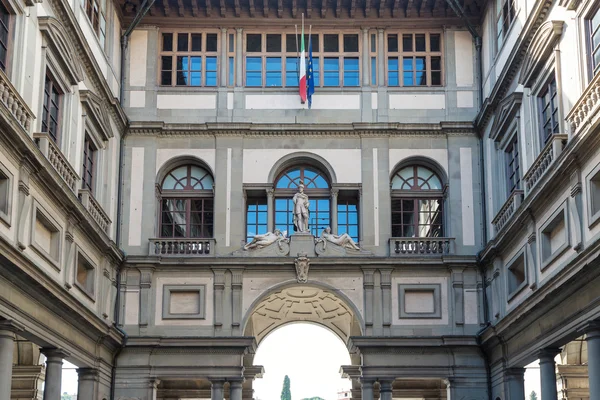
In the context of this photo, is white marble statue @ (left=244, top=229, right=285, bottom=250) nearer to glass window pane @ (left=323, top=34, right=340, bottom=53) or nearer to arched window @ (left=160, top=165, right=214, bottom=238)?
arched window @ (left=160, top=165, right=214, bottom=238)

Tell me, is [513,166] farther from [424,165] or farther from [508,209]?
[424,165]

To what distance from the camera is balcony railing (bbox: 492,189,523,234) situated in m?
30.2

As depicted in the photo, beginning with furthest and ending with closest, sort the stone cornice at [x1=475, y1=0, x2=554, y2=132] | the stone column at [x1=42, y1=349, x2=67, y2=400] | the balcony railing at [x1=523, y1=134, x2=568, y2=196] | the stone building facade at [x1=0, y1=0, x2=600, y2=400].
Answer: the stone building facade at [x1=0, y1=0, x2=600, y2=400] → the stone cornice at [x1=475, y1=0, x2=554, y2=132] → the stone column at [x1=42, y1=349, x2=67, y2=400] → the balcony railing at [x1=523, y1=134, x2=568, y2=196]

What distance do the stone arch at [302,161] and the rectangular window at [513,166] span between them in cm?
656

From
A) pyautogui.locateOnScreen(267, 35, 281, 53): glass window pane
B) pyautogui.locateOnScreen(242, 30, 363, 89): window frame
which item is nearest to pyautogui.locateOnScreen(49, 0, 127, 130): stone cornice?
pyautogui.locateOnScreen(242, 30, 363, 89): window frame

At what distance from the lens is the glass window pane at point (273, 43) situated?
37938 mm

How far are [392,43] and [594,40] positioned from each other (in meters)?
14.5

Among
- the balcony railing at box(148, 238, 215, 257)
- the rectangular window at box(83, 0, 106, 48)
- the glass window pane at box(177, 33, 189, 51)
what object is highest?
the glass window pane at box(177, 33, 189, 51)

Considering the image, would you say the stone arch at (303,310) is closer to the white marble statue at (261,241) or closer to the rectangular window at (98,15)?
the white marble statue at (261,241)

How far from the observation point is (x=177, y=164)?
36906 mm

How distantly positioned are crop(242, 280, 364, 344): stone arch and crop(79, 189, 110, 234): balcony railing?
5775mm

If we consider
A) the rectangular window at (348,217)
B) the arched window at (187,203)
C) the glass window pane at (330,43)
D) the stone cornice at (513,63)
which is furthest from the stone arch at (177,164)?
the stone cornice at (513,63)

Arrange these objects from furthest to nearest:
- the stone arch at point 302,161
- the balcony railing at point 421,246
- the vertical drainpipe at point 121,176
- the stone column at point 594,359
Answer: the stone arch at point 302,161
the balcony railing at point 421,246
the vertical drainpipe at point 121,176
the stone column at point 594,359

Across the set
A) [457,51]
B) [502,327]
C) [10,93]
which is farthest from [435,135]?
[10,93]
